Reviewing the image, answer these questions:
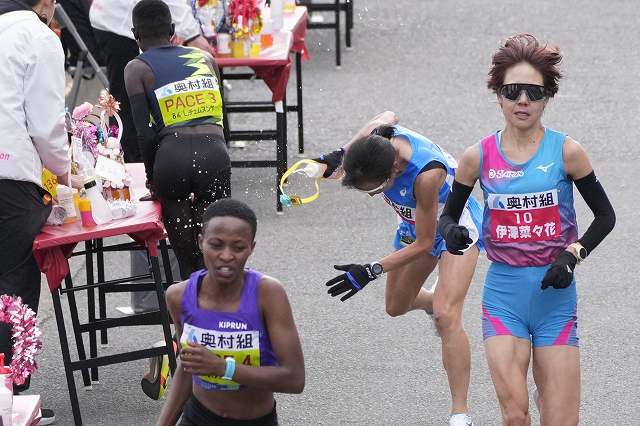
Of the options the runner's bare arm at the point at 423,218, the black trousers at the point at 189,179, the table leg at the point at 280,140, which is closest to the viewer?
the runner's bare arm at the point at 423,218

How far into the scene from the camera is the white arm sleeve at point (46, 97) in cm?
620

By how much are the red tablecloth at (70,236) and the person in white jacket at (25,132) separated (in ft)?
0.30

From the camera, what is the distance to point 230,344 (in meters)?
4.50

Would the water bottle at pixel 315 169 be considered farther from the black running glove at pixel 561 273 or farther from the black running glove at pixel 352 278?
the black running glove at pixel 561 273

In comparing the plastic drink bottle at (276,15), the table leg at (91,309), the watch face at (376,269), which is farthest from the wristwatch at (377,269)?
the plastic drink bottle at (276,15)

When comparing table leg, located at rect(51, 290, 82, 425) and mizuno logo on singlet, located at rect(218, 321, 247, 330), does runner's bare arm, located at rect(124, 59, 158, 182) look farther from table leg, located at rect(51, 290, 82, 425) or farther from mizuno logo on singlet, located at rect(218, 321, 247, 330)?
mizuno logo on singlet, located at rect(218, 321, 247, 330)

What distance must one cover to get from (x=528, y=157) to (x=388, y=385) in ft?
6.80

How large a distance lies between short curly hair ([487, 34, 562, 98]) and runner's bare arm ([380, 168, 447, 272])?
0.74 metres

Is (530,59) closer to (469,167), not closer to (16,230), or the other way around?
(469,167)

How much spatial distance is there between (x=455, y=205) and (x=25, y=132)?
2184 millimetres

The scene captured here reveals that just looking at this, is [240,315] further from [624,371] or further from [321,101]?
[321,101]

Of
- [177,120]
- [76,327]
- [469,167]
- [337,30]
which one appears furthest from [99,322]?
[337,30]

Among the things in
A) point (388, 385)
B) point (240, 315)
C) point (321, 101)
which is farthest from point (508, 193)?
point (321, 101)

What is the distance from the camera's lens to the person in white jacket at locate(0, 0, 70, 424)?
20.3 ft
